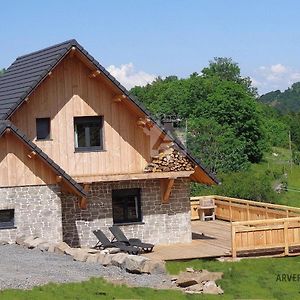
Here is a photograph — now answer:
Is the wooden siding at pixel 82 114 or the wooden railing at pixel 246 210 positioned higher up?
the wooden siding at pixel 82 114

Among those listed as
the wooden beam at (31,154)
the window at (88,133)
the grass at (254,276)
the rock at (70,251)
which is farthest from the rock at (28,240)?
the grass at (254,276)

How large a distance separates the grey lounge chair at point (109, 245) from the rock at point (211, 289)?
4.72 m

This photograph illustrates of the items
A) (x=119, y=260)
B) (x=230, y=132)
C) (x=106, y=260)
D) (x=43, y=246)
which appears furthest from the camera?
(x=230, y=132)

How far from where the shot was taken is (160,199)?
21.9 m

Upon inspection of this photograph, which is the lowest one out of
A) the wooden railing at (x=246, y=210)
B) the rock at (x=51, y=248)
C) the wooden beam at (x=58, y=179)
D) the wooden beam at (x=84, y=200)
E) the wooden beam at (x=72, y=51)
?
the rock at (x=51, y=248)

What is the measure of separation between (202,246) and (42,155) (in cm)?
553

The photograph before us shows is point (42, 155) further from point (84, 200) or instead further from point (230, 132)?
point (230, 132)

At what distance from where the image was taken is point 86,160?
21.3m

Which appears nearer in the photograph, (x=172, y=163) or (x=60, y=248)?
(x=60, y=248)

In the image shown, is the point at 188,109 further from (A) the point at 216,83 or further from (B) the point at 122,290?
(B) the point at 122,290

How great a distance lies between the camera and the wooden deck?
1947 cm

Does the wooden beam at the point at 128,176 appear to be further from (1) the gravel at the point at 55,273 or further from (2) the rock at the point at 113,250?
(1) the gravel at the point at 55,273

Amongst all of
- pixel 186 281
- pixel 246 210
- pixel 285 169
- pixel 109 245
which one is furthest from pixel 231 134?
pixel 186 281

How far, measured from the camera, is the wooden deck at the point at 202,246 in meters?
19.5
